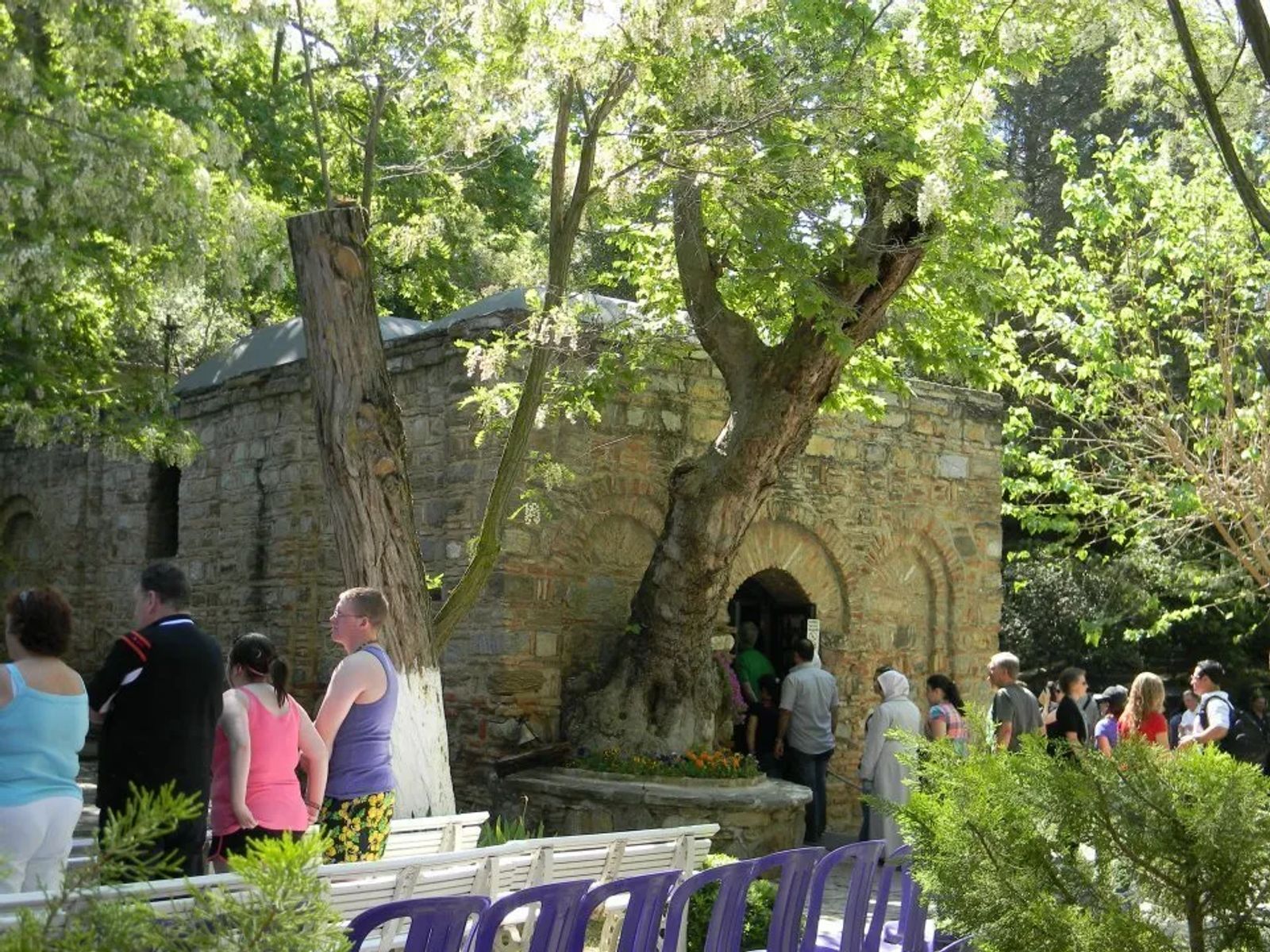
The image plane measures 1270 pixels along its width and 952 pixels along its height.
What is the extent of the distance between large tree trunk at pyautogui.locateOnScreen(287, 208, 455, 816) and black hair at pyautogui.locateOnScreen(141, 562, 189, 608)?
2730 millimetres

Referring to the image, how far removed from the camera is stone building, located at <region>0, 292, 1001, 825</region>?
1155 centimetres

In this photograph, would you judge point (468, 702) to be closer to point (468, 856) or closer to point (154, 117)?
point (154, 117)

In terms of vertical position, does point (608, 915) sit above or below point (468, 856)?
below

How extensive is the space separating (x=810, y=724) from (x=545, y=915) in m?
7.65

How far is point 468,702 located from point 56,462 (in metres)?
8.24

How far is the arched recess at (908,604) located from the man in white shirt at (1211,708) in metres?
3.64

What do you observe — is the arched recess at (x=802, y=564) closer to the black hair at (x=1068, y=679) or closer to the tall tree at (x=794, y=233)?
the tall tree at (x=794, y=233)

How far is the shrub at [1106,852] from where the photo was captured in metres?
3.19

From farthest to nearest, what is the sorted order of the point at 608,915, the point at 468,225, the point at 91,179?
the point at 468,225 < the point at 91,179 < the point at 608,915

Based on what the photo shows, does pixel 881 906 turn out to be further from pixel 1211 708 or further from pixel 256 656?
pixel 1211 708

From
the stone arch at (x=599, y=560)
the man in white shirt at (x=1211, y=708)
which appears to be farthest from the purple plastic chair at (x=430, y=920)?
the stone arch at (x=599, y=560)

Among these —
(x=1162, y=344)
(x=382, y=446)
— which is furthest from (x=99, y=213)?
(x=1162, y=344)

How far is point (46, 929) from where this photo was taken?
7.84 feet

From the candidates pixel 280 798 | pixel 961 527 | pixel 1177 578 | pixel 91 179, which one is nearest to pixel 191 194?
pixel 91 179
